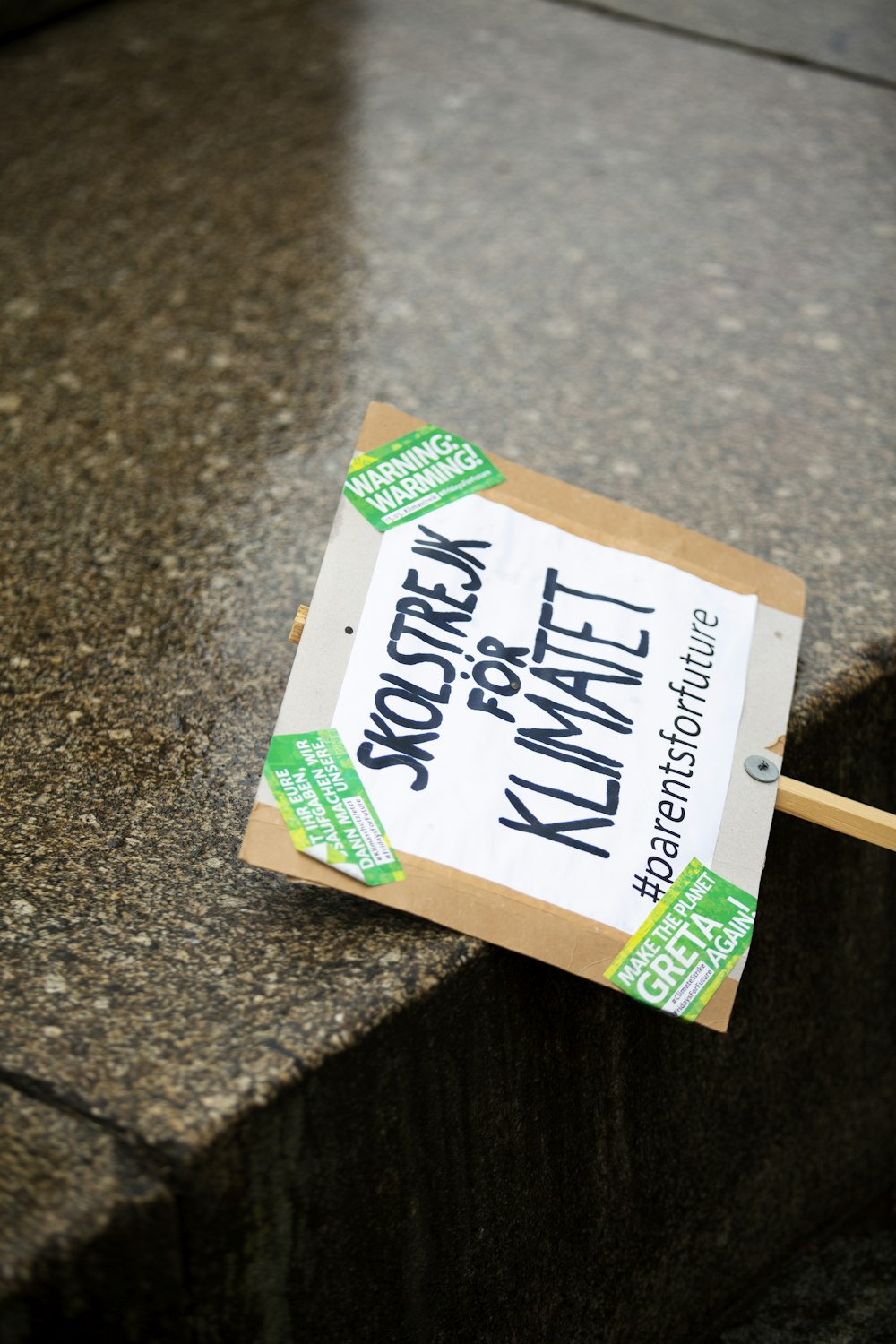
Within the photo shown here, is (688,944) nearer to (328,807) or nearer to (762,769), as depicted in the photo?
(762,769)

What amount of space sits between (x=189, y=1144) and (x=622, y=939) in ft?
1.44

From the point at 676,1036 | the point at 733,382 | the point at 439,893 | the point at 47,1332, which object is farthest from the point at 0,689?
the point at 733,382

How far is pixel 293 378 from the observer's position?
7.06 ft

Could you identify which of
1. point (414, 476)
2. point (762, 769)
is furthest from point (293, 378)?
point (762, 769)

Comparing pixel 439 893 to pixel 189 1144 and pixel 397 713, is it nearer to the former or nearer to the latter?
pixel 397 713

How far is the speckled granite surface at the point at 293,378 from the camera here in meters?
1.24

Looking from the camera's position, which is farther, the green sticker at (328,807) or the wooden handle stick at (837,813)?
the wooden handle stick at (837,813)

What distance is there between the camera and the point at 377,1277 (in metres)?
1.23

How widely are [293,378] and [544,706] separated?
3.47 ft

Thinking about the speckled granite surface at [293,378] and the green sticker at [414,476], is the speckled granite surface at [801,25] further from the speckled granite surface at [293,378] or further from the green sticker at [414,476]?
the green sticker at [414,476]

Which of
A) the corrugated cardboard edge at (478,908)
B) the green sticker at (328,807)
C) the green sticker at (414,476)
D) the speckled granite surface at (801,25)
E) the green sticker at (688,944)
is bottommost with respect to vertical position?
the green sticker at (688,944)

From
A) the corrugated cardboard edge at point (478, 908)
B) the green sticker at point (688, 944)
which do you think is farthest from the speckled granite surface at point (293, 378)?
the green sticker at point (688, 944)

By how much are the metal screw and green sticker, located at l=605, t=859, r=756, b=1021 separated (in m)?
0.12

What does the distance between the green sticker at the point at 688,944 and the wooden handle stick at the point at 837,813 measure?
0.13m
